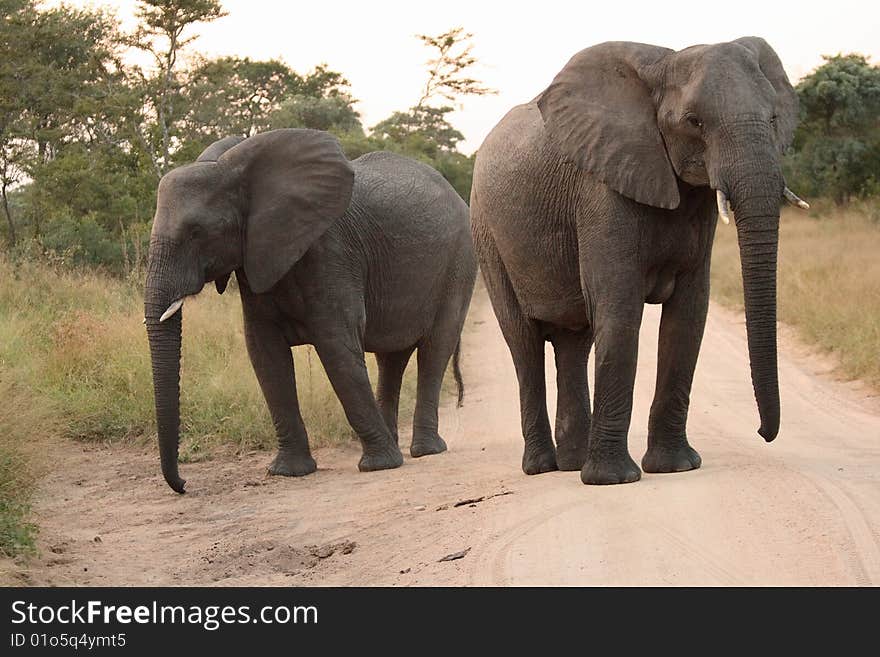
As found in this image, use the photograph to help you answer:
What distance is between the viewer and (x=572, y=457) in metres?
7.78

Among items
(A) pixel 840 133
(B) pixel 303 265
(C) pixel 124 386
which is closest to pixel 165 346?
(B) pixel 303 265

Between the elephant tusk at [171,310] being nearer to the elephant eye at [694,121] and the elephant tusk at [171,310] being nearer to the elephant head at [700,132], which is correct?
the elephant head at [700,132]

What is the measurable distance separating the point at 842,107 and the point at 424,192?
23.0m

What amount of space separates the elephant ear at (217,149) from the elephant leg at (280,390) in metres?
0.98

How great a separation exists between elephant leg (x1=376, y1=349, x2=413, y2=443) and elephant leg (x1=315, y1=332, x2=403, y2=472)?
1.02 m

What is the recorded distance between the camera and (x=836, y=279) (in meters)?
16.4

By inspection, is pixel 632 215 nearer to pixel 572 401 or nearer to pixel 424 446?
pixel 572 401

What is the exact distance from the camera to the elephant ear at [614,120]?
21.5ft

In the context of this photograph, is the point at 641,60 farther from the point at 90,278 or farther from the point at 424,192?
the point at 90,278

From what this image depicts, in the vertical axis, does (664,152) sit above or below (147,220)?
above

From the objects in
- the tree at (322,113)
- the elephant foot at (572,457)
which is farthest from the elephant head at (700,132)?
the tree at (322,113)

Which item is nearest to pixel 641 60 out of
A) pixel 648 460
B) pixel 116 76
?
pixel 648 460

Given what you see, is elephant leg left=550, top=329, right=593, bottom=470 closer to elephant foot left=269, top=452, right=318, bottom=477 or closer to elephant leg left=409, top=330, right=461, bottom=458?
elephant foot left=269, top=452, right=318, bottom=477

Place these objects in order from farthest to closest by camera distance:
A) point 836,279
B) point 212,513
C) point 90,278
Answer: point 836,279 < point 90,278 < point 212,513
